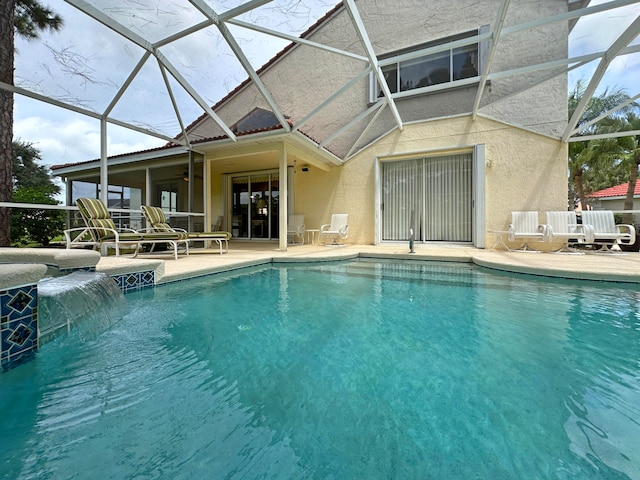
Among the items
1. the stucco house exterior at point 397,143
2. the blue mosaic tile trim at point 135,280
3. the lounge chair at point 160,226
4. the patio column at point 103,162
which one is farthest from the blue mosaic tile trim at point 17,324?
the stucco house exterior at point 397,143

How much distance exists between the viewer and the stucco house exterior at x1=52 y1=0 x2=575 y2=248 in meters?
7.21

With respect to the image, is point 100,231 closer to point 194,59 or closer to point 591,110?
point 194,59

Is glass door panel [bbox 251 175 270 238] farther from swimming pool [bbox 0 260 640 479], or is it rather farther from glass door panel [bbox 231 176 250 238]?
swimming pool [bbox 0 260 640 479]

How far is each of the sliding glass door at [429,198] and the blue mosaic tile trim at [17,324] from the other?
7.27 meters

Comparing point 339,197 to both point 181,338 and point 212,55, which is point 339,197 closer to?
point 212,55

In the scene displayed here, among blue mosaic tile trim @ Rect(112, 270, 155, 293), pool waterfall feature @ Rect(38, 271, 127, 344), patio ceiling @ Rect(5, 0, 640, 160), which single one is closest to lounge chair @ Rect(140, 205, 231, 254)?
patio ceiling @ Rect(5, 0, 640, 160)

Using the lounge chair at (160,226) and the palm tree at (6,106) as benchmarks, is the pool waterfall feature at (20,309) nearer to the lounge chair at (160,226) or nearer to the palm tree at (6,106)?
the lounge chair at (160,226)

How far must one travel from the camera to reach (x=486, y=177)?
7574 mm

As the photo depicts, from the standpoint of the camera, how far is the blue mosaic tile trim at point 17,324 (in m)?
1.58

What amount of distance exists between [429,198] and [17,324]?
27.8 ft

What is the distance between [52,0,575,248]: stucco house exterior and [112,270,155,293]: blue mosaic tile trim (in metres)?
3.72

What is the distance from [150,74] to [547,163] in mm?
9063

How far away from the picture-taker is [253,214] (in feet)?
34.5

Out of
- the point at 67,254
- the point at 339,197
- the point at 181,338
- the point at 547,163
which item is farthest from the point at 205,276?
the point at 547,163
